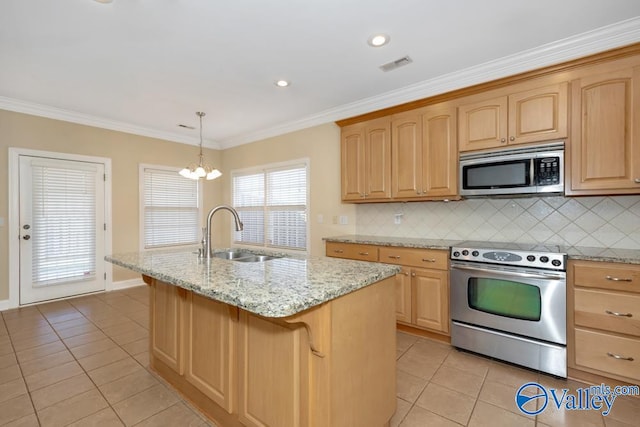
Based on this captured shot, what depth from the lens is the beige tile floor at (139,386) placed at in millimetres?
1770

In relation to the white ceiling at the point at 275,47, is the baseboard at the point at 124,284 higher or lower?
lower

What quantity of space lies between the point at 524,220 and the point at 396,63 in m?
1.88

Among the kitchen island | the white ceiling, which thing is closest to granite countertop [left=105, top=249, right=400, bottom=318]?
the kitchen island

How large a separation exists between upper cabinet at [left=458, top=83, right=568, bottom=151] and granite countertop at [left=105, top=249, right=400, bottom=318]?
5.77 feet

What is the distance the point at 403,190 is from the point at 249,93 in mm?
2055

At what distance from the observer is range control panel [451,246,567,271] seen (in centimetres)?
212

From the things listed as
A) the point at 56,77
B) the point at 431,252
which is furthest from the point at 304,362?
the point at 56,77

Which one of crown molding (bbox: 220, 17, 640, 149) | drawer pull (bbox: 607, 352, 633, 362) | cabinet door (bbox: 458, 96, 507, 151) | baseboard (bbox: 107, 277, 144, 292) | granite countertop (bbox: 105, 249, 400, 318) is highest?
crown molding (bbox: 220, 17, 640, 149)

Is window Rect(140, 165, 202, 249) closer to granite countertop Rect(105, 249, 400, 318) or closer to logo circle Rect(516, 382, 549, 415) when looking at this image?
granite countertop Rect(105, 249, 400, 318)

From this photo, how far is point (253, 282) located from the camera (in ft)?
4.37

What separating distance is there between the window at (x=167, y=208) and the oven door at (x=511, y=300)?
14.7ft

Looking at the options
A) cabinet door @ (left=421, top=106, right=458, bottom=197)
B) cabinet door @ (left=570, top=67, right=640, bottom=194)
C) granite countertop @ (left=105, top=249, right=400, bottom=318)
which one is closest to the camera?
granite countertop @ (left=105, top=249, right=400, bottom=318)

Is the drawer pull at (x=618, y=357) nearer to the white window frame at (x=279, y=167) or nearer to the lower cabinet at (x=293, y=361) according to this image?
the lower cabinet at (x=293, y=361)

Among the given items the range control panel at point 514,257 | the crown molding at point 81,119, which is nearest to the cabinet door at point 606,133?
the range control panel at point 514,257
